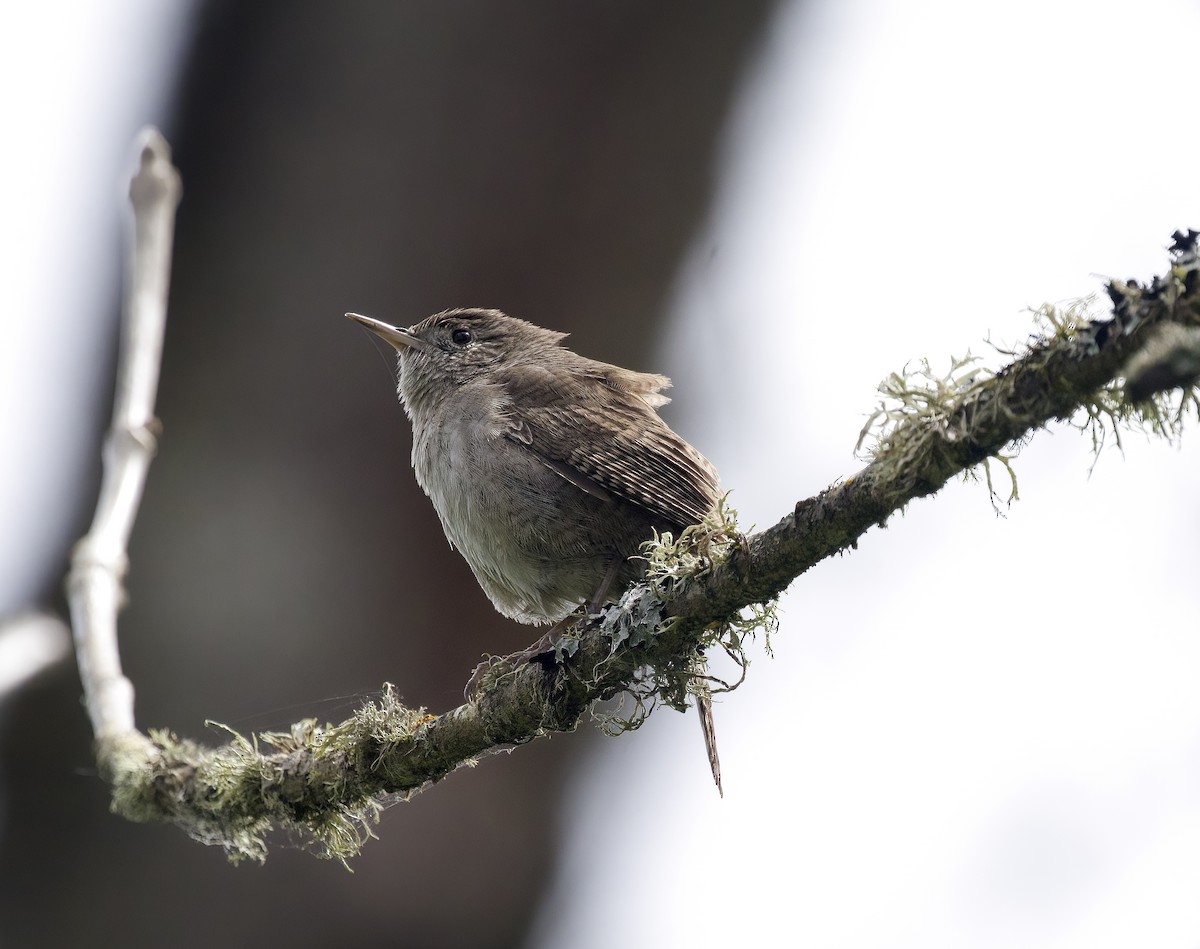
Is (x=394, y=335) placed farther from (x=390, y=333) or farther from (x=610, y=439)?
(x=610, y=439)

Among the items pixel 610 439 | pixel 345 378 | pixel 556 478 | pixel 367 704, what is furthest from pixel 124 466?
pixel 345 378

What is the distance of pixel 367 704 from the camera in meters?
2.92

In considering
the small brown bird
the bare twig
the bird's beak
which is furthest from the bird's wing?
the bare twig

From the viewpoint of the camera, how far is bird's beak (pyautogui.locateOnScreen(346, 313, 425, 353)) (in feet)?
14.5

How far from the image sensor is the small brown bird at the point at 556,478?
11.0 feet

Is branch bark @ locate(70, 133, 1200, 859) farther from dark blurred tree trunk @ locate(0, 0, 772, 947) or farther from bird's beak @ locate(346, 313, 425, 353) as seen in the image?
bird's beak @ locate(346, 313, 425, 353)

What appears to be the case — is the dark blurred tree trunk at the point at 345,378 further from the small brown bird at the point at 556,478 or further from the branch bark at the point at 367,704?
the branch bark at the point at 367,704

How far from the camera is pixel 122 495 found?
9.73 feet

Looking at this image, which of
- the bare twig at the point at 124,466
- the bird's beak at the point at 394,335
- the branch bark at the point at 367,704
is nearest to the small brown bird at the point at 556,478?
the bird's beak at the point at 394,335

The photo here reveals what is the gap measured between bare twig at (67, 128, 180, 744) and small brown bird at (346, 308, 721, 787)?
1012 mm

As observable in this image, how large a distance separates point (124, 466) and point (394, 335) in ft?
5.31

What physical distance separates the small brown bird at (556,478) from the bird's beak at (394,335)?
1.44 ft

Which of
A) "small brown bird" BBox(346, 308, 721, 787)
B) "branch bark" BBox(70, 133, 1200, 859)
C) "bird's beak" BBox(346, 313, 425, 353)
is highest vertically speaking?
"bird's beak" BBox(346, 313, 425, 353)

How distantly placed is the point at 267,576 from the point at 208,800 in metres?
1.62
